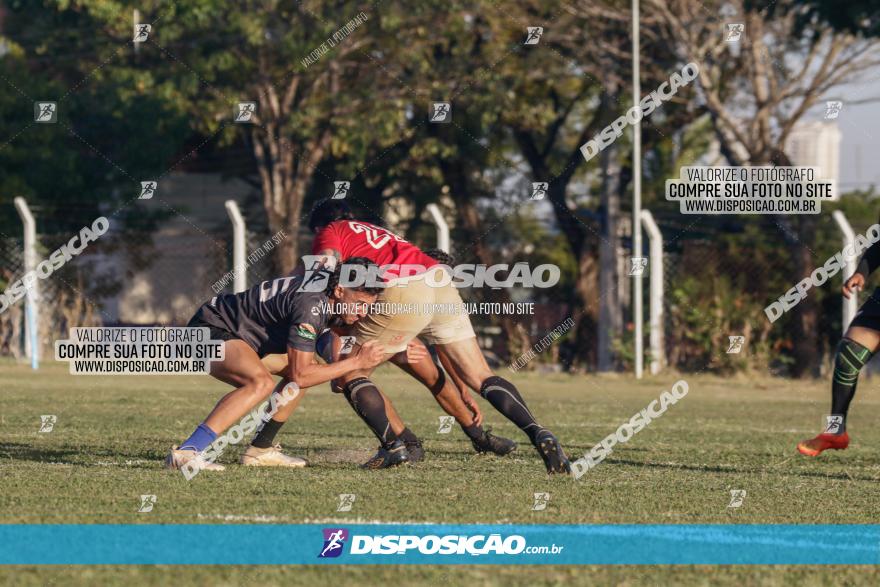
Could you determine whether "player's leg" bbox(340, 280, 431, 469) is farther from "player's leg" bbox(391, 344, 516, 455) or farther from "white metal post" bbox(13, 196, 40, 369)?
"white metal post" bbox(13, 196, 40, 369)

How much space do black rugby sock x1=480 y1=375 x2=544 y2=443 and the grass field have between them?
292 mm

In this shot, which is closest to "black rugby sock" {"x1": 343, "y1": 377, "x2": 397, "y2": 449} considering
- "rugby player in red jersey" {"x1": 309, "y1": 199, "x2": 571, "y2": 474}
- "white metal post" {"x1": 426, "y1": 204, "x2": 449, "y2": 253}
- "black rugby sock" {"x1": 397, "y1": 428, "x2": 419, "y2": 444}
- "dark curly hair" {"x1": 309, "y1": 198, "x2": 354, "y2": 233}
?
"rugby player in red jersey" {"x1": 309, "y1": 199, "x2": 571, "y2": 474}

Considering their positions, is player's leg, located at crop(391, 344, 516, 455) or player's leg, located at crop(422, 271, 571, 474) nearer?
player's leg, located at crop(422, 271, 571, 474)

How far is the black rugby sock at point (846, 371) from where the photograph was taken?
9883mm

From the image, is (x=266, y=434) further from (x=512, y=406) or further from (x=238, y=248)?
(x=238, y=248)

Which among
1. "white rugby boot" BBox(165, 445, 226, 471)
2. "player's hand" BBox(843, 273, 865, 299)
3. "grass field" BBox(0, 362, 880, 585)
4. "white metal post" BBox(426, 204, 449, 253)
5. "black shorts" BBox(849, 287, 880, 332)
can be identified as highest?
"white metal post" BBox(426, 204, 449, 253)

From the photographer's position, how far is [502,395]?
9.39m

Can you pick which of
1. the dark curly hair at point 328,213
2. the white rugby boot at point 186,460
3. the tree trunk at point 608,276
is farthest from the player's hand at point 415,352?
the tree trunk at point 608,276

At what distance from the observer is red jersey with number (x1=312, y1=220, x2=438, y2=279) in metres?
9.75

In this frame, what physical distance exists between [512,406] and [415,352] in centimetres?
98

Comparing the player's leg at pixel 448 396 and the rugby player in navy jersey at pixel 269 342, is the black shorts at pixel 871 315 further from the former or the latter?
the rugby player in navy jersey at pixel 269 342

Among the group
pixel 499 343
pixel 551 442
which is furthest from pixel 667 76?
pixel 551 442

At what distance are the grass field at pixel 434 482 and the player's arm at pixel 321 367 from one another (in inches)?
23.3

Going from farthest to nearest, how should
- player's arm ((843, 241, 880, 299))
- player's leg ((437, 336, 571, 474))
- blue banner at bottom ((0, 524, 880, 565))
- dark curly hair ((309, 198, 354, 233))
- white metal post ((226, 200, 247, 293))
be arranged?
white metal post ((226, 200, 247, 293)), dark curly hair ((309, 198, 354, 233)), player's arm ((843, 241, 880, 299)), player's leg ((437, 336, 571, 474)), blue banner at bottom ((0, 524, 880, 565))
